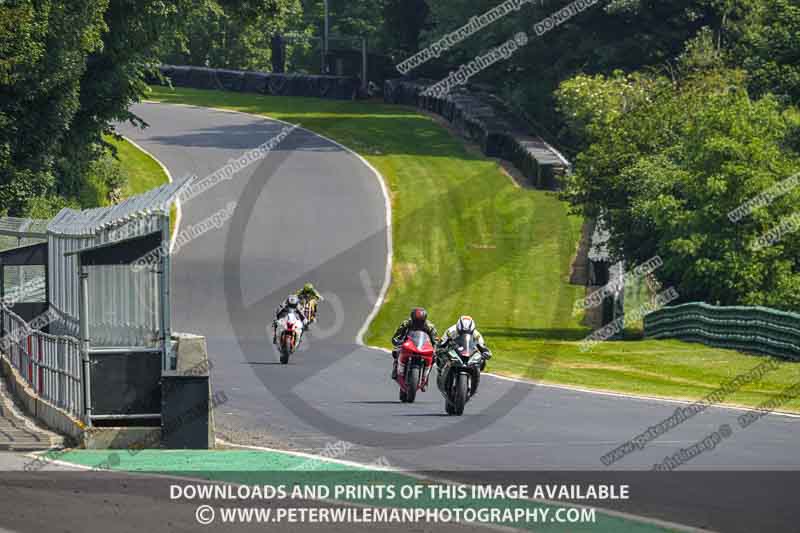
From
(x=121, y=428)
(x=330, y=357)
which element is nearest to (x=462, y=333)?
(x=121, y=428)

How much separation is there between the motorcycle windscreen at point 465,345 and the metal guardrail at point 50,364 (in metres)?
5.31

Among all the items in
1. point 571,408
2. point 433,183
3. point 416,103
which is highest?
point 416,103

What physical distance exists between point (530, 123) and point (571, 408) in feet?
153

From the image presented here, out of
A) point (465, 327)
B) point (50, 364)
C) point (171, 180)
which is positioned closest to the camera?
point (50, 364)

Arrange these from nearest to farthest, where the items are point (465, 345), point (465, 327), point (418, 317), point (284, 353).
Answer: point (465, 345), point (465, 327), point (418, 317), point (284, 353)

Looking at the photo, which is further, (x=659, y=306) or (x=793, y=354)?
(x=659, y=306)

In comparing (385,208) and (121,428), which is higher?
(385,208)

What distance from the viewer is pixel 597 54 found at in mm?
63312

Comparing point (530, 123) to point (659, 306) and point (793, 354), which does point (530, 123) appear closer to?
point (659, 306)

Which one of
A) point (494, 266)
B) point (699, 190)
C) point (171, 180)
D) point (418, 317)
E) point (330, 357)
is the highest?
point (171, 180)

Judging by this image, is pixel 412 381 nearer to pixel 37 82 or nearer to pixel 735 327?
pixel 735 327

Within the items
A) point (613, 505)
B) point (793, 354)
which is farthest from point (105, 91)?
point (613, 505)

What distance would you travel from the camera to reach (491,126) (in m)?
64.4

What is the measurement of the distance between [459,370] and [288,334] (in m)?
8.93
